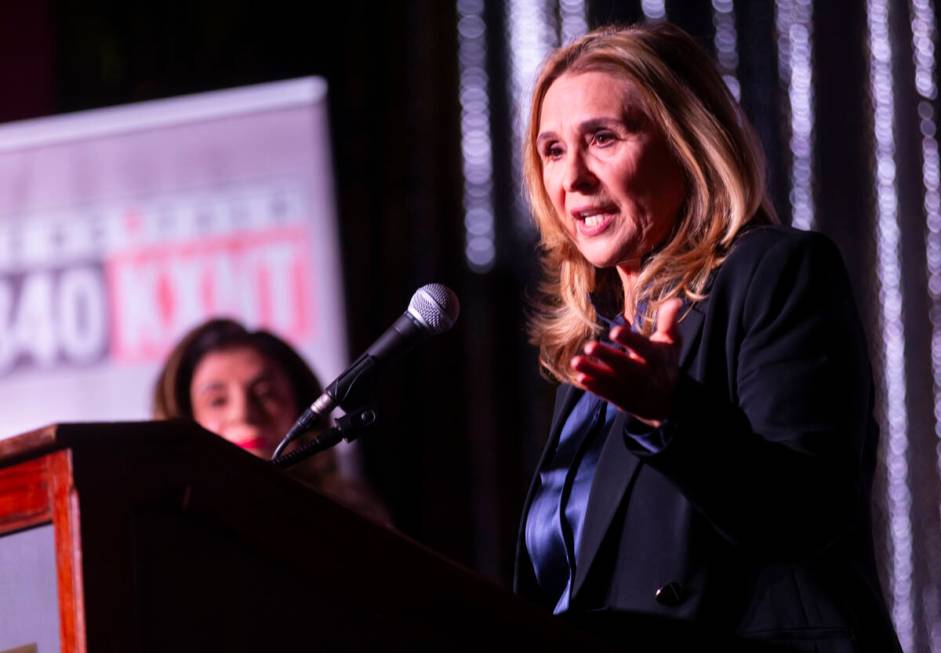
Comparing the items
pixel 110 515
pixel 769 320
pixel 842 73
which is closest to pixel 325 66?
pixel 842 73

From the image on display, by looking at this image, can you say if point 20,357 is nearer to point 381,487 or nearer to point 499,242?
point 381,487

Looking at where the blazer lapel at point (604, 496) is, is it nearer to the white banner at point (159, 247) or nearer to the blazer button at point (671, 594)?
the blazer button at point (671, 594)

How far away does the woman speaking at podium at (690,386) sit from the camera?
46.6 inches

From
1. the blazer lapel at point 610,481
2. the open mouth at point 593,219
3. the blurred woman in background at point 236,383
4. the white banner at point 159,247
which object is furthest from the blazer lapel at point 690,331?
the white banner at point 159,247

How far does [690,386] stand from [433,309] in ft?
1.40

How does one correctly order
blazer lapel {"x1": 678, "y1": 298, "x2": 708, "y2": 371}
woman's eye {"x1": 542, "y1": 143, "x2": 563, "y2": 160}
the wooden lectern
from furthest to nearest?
1. woman's eye {"x1": 542, "y1": 143, "x2": 563, "y2": 160}
2. blazer lapel {"x1": 678, "y1": 298, "x2": 708, "y2": 371}
3. the wooden lectern

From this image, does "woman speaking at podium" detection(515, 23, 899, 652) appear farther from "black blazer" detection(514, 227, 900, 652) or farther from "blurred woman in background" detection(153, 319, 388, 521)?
"blurred woman in background" detection(153, 319, 388, 521)

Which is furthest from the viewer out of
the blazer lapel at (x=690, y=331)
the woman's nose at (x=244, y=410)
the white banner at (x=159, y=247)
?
the white banner at (x=159, y=247)

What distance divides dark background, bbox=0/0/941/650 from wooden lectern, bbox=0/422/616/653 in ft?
8.00

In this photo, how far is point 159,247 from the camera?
146 inches

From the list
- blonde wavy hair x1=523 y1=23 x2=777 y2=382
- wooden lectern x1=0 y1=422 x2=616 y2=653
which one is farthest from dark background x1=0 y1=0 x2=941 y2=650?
wooden lectern x1=0 y1=422 x2=616 y2=653

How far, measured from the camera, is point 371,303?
400 cm

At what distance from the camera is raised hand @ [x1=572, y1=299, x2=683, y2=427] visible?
1.10 metres

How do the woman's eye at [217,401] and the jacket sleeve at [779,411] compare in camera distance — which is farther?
the woman's eye at [217,401]
